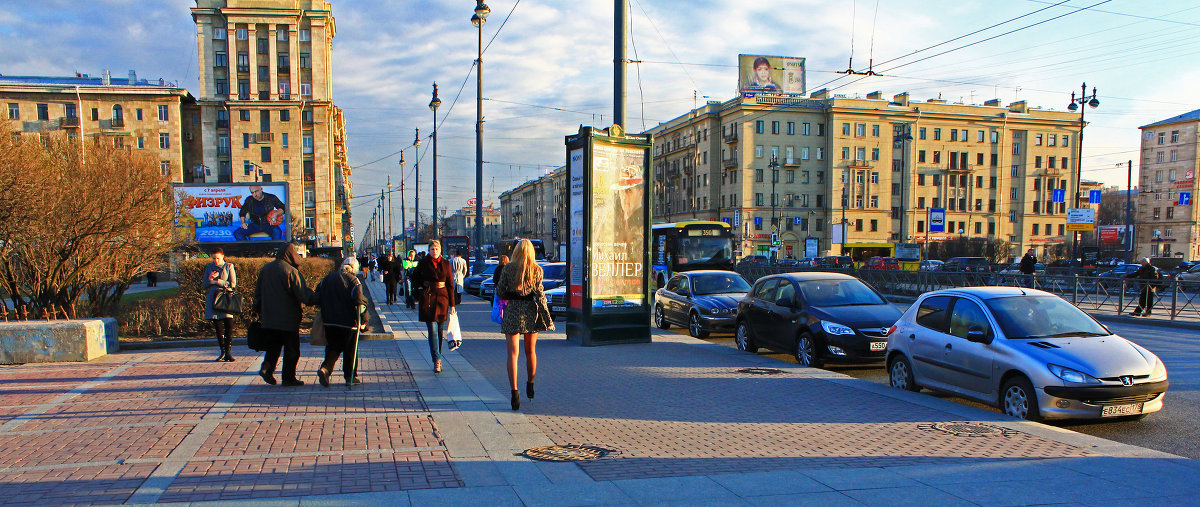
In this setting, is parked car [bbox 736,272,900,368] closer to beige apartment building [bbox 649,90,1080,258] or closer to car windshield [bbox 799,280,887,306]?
car windshield [bbox 799,280,887,306]

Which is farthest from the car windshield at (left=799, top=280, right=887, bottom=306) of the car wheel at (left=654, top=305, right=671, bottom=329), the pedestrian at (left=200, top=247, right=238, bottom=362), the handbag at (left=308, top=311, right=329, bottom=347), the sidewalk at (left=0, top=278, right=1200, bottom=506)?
the pedestrian at (left=200, top=247, right=238, bottom=362)

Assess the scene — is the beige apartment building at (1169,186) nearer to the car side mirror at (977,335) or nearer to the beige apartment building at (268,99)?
the beige apartment building at (268,99)

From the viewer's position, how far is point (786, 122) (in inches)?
3031

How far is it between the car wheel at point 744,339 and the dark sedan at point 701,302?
1.94m

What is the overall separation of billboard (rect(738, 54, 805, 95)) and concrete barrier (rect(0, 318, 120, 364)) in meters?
57.7

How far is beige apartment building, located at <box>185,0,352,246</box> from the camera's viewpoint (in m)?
75.1

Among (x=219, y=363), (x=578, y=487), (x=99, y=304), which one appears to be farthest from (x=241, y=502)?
(x=99, y=304)

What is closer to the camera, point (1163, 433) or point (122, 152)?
point (1163, 433)

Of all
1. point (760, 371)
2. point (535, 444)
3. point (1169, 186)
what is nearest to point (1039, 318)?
point (760, 371)

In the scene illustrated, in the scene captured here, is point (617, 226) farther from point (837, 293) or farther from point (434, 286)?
point (434, 286)

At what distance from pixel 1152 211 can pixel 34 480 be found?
115m

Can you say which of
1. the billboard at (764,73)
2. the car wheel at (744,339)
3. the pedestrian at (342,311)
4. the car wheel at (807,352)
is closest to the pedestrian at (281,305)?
the pedestrian at (342,311)

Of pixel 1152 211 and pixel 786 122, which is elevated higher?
pixel 786 122

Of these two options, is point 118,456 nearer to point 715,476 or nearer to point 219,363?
point 715,476
